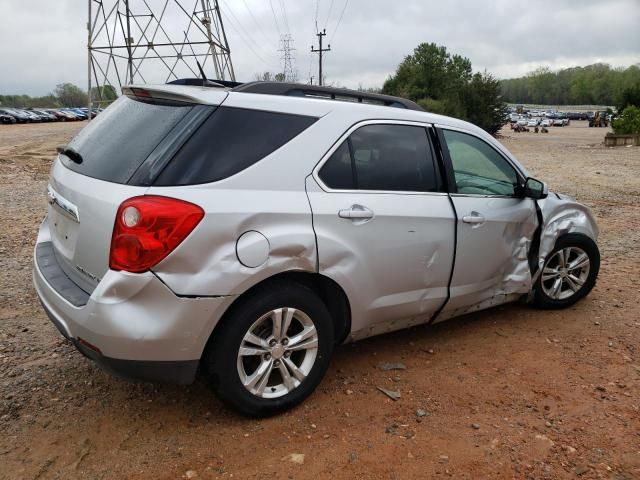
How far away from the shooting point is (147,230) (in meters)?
2.43

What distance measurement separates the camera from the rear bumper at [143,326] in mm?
2455

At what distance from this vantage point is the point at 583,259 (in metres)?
4.59

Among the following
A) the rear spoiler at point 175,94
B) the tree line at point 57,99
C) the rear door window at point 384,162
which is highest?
the rear spoiler at point 175,94

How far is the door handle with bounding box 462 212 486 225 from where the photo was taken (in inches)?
141

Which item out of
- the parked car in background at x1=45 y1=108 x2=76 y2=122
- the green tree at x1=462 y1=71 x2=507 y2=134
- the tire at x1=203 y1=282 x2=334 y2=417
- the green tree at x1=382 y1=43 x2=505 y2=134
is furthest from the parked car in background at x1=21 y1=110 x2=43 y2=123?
the tire at x1=203 y1=282 x2=334 y2=417

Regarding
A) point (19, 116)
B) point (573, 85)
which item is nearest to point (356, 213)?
point (19, 116)

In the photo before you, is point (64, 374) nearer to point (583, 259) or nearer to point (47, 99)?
point (583, 259)

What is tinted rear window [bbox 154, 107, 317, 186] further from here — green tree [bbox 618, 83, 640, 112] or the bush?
green tree [bbox 618, 83, 640, 112]

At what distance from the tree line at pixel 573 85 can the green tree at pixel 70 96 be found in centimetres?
10011

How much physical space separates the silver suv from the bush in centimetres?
2945

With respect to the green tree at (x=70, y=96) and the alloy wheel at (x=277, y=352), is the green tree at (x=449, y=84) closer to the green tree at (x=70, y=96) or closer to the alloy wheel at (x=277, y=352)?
the alloy wheel at (x=277, y=352)

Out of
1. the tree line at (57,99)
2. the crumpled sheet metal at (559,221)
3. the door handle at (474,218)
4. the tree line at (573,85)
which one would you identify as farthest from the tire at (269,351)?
the tree line at (573,85)

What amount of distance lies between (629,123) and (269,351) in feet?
104

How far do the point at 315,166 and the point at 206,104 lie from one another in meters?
0.65
